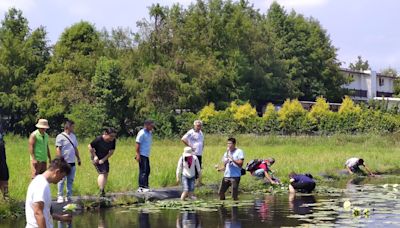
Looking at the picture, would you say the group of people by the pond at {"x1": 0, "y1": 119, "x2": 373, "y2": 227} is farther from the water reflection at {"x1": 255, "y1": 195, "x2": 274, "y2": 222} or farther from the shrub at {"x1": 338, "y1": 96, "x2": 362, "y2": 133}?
the shrub at {"x1": 338, "y1": 96, "x2": 362, "y2": 133}

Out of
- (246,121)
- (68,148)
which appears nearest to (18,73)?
(246,121)

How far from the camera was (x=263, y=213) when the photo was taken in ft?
48.8

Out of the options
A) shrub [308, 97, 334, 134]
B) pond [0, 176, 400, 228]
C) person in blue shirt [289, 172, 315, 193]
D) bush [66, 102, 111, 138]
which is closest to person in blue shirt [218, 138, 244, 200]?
pond [0, 176, 400, 228]

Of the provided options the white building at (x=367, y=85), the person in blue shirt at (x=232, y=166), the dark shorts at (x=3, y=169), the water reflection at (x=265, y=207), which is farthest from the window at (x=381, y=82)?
the dark shorts at (x=3, y=169)

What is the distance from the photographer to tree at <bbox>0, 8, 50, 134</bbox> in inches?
2345

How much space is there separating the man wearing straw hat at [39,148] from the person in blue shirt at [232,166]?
16.2 ft

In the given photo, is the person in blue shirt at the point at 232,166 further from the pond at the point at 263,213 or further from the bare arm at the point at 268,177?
the bare arm at the point at 268,177

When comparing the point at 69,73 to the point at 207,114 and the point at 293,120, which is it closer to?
the point at 207,114

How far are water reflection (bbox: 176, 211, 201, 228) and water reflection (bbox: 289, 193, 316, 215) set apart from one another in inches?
99.1

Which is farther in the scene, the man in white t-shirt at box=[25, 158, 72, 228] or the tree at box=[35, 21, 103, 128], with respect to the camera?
the tree at box=[35, 21, 103, 128]

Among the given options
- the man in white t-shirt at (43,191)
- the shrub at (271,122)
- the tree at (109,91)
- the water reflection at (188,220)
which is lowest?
the water reflection at (188,220)

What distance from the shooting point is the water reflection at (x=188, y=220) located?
13.0m

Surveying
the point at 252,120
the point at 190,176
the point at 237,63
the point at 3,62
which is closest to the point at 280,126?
the point at 252,120

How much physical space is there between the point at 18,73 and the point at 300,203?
1906 inches
